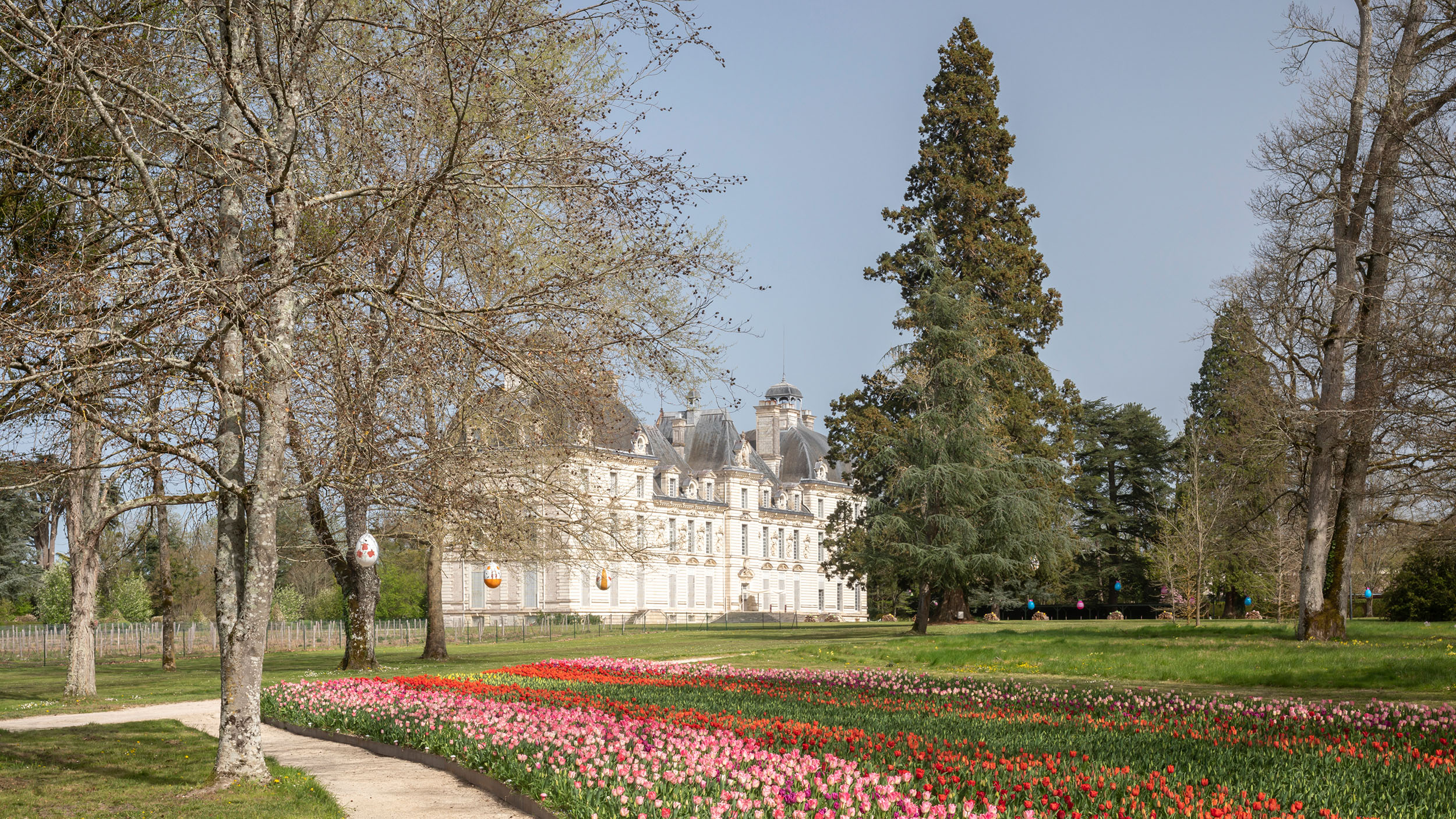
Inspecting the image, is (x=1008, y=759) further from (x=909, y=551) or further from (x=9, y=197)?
(x=909, y=551)

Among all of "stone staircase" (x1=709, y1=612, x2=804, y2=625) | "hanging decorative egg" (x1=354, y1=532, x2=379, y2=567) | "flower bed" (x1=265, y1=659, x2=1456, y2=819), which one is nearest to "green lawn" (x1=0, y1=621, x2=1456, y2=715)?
"hanging decorative egg" (x1=354, y1=532, x2=379, y2=567)

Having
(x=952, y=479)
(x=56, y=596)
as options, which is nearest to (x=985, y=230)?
(x=952, y=479)

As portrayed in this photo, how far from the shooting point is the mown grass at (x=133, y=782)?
774 centimetres

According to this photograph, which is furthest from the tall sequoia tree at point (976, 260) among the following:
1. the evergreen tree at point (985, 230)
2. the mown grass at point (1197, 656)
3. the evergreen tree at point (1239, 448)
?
the mown grass at point (1197, 656)

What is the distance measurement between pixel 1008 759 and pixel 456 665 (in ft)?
60.1

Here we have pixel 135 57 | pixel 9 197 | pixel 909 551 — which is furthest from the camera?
pixel 909 551

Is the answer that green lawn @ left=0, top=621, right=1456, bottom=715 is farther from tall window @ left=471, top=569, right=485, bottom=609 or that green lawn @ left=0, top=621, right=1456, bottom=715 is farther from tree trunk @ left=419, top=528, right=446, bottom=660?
tall window @ left=471, top=569, right=485, bottom=609

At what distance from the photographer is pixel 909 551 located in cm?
3130

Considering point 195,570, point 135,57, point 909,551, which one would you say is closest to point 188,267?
point 135,57

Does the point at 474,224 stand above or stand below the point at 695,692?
above

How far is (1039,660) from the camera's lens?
18391 mm

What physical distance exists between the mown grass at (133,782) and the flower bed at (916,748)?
1438 millimetres

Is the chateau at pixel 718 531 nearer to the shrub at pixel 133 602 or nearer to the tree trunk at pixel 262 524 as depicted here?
the shrub at pixel 133 602

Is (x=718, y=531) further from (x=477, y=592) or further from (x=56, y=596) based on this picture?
(x=56, y=596)
